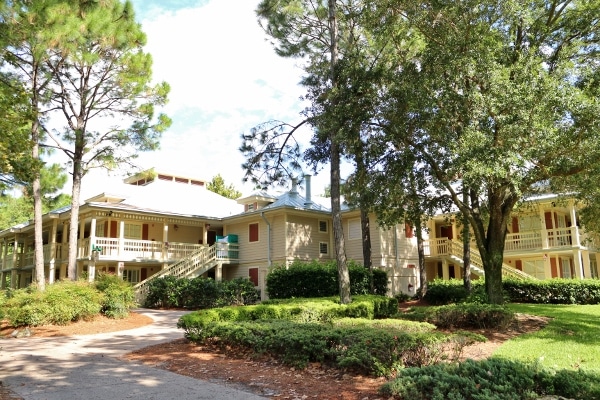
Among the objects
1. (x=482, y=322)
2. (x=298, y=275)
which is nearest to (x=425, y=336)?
(x=482, y=322)

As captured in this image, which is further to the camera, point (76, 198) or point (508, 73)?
point (76, 198)

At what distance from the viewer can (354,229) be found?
27031 millimetres

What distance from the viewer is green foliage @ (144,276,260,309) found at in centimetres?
2077

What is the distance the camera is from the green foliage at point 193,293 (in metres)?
20.8

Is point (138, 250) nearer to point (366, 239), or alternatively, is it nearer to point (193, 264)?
point (193, 264)

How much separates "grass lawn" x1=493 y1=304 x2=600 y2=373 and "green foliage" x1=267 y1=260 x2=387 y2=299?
28.4ft

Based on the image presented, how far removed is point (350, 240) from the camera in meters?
27.1

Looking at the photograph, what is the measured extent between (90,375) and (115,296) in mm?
9461

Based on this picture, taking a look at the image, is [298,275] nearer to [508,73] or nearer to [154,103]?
[154,103]

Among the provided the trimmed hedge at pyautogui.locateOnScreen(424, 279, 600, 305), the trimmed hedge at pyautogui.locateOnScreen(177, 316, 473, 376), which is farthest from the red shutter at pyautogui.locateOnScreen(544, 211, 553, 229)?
the trimmed hedge at pyautogui.locateOnScreen(177, 316, 473, 376)

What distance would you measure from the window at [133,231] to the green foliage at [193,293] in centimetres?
759

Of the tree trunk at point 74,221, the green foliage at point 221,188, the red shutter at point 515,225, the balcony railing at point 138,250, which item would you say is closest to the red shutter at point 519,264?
the red shutter at point 515,225

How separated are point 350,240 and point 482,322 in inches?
600

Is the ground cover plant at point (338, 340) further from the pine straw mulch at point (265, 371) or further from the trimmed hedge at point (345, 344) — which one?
the pine straw mulch at point (265, 371)
